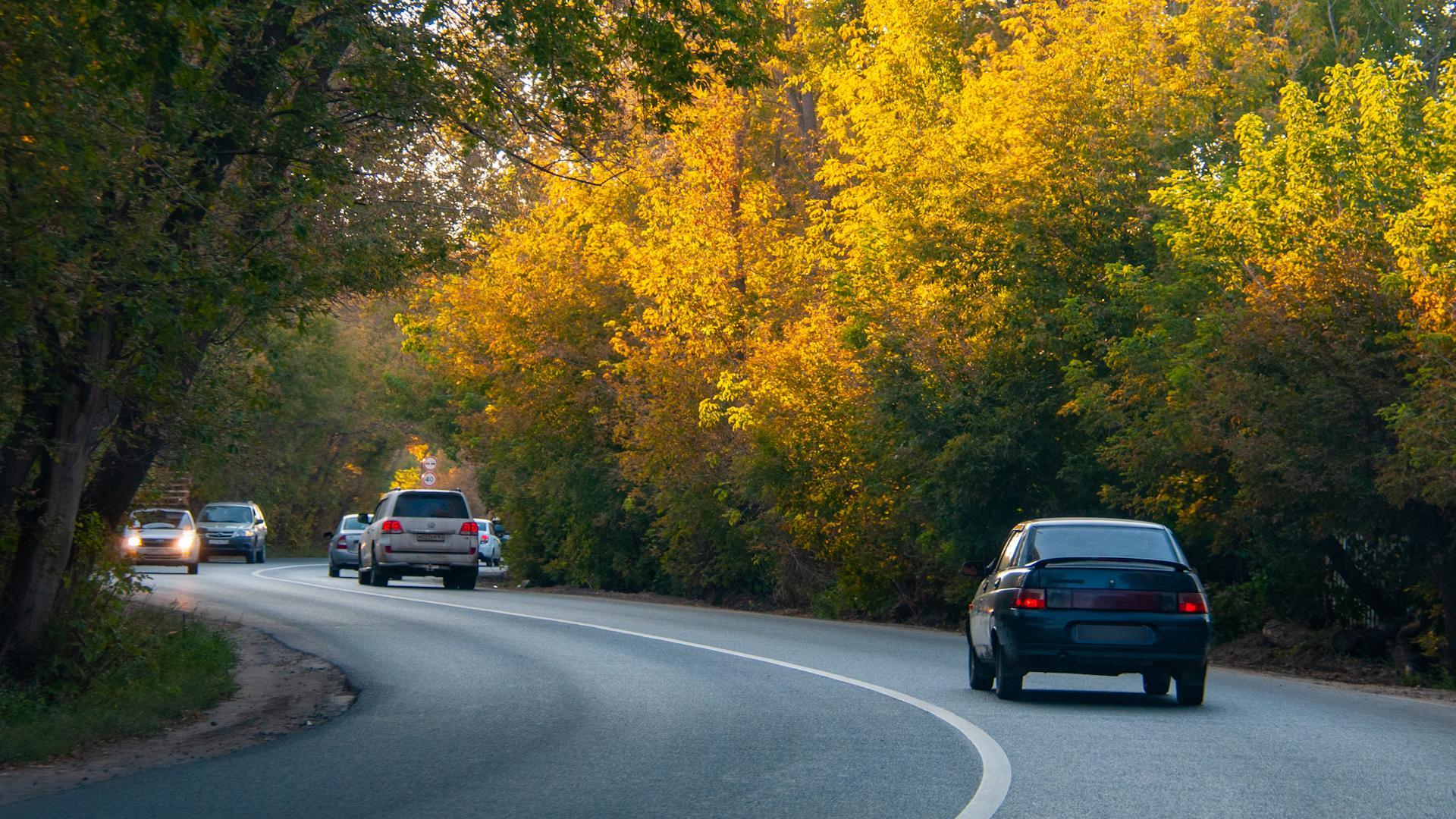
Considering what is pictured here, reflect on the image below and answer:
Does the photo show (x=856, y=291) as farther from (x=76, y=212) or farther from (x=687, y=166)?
(x=76, y=212)

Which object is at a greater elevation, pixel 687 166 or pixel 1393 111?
pixel 687 166

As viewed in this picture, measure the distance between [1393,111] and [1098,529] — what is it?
813 centimetres

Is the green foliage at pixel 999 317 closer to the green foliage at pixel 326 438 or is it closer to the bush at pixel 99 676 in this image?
the bush at pixel 99 676

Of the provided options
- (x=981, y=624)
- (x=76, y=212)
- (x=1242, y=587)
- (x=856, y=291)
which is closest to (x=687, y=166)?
(x=856, y=291)

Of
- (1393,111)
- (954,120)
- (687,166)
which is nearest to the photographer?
(1393,111)

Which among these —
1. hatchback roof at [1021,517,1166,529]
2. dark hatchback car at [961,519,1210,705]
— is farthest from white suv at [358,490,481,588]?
dark hatchback car at [961,519,1210,705]

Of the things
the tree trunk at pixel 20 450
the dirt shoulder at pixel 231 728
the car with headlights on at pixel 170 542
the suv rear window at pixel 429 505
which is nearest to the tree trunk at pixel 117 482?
the tree trunk at pixel 20 450

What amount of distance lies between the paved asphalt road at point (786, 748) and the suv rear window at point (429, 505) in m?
13.5

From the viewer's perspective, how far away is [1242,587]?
70.4 ft

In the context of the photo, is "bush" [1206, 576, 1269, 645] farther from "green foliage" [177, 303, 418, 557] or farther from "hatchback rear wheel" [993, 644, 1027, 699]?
"green foliage" [177, 303, 418, 557]

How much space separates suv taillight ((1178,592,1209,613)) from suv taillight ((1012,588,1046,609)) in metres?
1.06

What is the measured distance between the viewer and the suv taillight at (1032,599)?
12688 millimetres

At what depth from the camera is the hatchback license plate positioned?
12562 millimetres

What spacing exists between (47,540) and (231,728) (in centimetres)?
232
